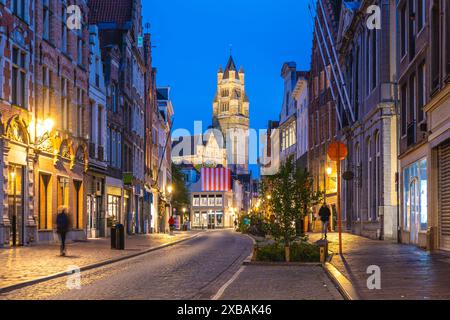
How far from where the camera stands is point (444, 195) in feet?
82.8

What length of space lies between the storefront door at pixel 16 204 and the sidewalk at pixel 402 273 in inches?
496

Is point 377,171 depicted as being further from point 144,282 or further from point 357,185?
point 144,282

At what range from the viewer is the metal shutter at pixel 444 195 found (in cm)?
2480

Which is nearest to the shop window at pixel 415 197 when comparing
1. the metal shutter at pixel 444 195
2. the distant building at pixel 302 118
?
the metal shutter at pixel 444 195

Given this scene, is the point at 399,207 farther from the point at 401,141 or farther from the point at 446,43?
the point at 446,43

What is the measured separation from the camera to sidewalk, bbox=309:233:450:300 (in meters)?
13.2

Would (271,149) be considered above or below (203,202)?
above

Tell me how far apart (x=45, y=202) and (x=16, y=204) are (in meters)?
4.43

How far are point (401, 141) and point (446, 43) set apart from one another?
10.00 metres

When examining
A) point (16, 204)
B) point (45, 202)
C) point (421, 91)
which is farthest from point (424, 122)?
point (45, 202)

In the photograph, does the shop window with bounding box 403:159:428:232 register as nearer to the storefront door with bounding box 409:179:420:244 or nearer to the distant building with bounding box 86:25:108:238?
the storefront door with bounding box 409:179:420:244

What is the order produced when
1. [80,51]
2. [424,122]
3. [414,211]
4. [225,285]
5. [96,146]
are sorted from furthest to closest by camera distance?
[96,146], [80,51], [414,211], [424,122], [225,285]

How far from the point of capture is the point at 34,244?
3341cm

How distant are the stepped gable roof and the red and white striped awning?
8017cm
